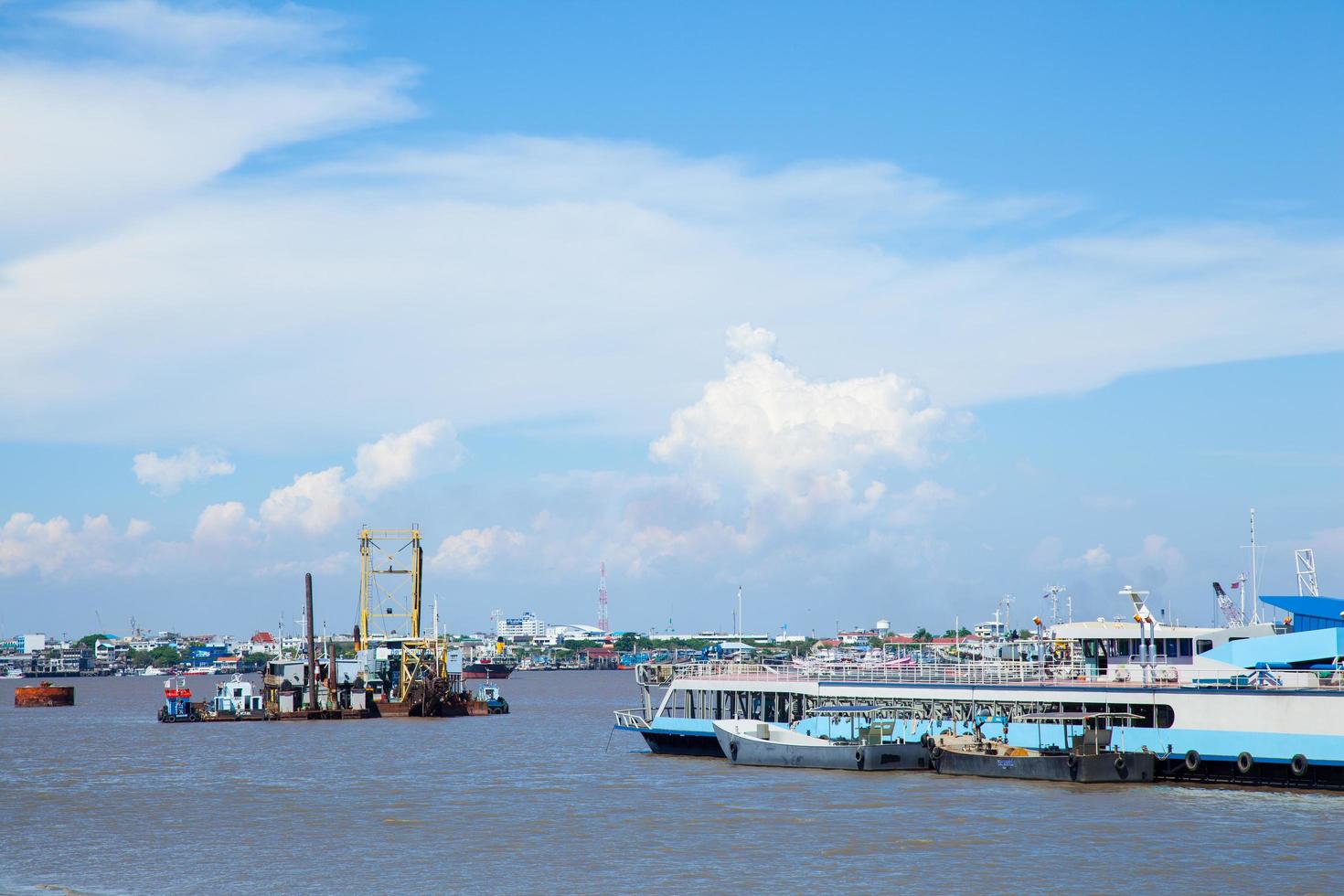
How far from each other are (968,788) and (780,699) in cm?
1790

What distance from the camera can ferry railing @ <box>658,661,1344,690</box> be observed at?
5406 centimetres

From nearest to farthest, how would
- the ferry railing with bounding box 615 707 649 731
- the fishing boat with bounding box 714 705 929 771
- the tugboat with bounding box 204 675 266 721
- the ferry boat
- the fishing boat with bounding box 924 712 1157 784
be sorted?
the ferry boat, the fishing boat with bounding box 924 712 1157 784, the fishing boat with bounding box 714 705 929 771, the ferry railing with bounding box 615 707 649 731, the tugboat with bounding box 204 675 266 721

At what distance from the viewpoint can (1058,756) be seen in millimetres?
56312

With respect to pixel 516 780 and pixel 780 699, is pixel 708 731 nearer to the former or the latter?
pixel 780 699

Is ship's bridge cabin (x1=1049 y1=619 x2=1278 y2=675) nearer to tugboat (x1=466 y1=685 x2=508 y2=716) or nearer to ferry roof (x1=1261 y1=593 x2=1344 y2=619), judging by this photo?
ferry roof (x1=1261 y1=593 x2=1344 y2=619)

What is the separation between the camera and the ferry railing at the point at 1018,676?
5406 cm

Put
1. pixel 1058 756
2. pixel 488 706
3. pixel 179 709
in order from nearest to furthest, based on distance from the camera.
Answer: pixel 1058 756 → pixel 179 709 → pixel 488 706

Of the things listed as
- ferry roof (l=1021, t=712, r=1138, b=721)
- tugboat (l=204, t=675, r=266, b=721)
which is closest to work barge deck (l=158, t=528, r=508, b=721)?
tugboat (l=204, t=675, r=266, b=721)

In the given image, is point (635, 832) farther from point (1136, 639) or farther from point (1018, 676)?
point (1136, 639)

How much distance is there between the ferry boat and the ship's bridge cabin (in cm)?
6

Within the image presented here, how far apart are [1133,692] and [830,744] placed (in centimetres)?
1376

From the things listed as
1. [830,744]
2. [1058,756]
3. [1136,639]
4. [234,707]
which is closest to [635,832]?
[830,744]

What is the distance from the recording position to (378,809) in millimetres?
56219

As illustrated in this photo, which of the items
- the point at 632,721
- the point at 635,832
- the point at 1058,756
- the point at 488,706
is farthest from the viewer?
the point at 488,706
